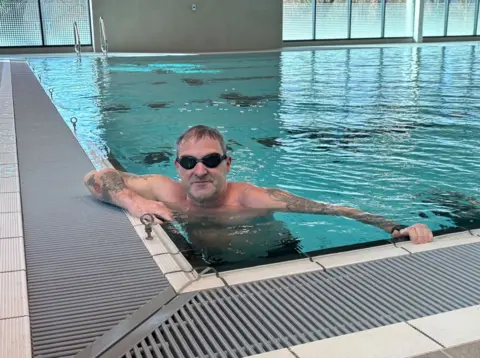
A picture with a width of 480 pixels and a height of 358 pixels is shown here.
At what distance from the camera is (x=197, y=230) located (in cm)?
303

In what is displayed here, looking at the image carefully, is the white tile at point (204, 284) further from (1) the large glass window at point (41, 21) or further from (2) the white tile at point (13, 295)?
(1) the large glass window at point (41, 21)

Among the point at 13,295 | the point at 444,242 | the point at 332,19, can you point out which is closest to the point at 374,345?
the point at 444,242

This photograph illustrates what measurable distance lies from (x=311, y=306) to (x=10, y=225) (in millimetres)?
1605

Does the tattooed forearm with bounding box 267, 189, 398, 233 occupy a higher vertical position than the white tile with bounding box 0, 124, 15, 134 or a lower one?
lower

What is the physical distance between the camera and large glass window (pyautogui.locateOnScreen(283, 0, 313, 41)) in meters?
21.2

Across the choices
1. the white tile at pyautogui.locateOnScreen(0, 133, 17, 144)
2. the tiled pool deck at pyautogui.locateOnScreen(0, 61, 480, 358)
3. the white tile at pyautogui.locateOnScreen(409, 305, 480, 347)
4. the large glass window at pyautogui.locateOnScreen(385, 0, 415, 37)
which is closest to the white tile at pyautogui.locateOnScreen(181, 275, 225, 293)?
the tiled pool deck at pyautogui.locateOnScreen(0, 61, 480, 358)

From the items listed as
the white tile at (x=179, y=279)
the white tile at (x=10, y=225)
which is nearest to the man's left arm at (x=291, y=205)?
the white tile at (x=179, y=279)

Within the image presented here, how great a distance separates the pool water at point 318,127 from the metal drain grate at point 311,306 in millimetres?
406

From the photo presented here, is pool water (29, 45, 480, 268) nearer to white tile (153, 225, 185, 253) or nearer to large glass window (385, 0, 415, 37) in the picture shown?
white tile (153, 225, 185, 253)

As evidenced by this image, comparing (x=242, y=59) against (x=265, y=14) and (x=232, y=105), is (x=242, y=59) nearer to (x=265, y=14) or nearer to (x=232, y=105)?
(x=265, y=14)

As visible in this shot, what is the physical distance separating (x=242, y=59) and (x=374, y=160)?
11.5m

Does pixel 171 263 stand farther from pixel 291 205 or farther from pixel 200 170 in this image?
pixel 291 205

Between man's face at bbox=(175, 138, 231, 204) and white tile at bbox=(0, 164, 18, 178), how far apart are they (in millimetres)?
1362

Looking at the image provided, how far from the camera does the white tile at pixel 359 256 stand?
230 cm
